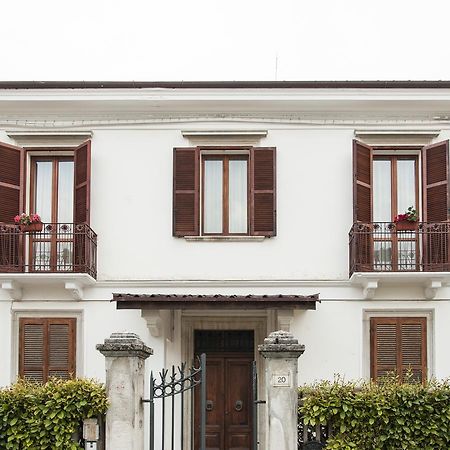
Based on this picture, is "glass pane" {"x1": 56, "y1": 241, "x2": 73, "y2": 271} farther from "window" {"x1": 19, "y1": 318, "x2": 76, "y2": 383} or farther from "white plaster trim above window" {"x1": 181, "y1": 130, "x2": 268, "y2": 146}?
"white plaster trim above window" {"x1": 181, "y1": 130, "x2": 268, "y2": 146}

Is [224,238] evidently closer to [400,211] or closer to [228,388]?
[228,388]

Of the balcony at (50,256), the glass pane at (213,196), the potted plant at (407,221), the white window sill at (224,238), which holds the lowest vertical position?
the balcony at (50,256)

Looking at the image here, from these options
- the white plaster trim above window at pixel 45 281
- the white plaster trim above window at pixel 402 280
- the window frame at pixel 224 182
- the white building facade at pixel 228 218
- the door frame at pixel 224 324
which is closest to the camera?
the white plaster trim above window at pixel 402 280

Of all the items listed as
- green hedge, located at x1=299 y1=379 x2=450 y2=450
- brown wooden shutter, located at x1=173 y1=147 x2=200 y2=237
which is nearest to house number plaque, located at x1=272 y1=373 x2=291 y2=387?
green hedge, located at x1=299 y1=379 x2=450 y2=450

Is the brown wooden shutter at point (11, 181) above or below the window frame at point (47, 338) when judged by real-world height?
above

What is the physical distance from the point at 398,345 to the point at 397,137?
13.4ft

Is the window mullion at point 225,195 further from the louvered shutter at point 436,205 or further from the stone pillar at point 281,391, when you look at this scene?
the stone pillar at point 281,391

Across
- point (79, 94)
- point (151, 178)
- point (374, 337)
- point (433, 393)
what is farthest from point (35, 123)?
point (433, 393)

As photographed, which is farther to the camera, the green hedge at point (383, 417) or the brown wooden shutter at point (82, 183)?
the brown wooden shutter at point (82, 183)

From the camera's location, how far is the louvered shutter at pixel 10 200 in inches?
722

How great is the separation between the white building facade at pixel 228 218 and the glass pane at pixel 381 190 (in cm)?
3

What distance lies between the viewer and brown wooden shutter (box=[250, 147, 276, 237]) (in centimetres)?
1869

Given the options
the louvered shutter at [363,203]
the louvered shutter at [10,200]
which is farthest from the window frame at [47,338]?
the louvered shutter at [363,203]

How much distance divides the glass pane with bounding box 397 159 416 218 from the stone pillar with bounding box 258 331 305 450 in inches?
301
